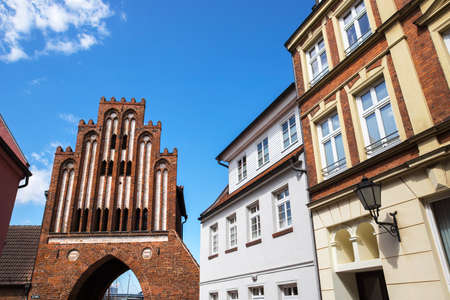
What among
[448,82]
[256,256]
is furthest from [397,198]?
[256,256]

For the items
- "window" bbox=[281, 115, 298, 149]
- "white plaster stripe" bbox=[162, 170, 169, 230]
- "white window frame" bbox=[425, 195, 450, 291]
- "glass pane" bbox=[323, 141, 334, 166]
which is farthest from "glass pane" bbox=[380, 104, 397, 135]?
"white plaster stripe" bbox=[162, 170, 169, 230]

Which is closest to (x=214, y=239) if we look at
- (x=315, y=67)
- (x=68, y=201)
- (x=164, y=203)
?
(x=164, y=203)

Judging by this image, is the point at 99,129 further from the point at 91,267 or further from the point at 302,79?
the point at 302,79

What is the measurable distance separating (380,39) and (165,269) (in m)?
17.9

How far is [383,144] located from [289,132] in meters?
4.71

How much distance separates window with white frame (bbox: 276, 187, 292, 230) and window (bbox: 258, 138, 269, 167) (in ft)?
6.99

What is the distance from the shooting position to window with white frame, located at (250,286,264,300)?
446 inches

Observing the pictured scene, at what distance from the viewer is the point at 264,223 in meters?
11.7

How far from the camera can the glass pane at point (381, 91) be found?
25.4ft

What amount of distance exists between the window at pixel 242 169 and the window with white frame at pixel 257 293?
15.5ft

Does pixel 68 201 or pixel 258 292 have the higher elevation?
pixel 68 201

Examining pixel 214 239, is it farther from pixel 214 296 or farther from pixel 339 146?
pixel 339 146

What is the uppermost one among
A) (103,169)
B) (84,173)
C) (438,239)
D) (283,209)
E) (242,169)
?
(103,169)

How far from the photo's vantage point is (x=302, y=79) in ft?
36.0
